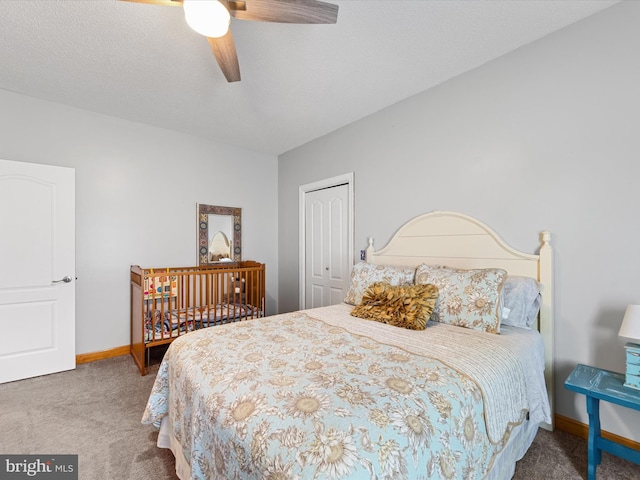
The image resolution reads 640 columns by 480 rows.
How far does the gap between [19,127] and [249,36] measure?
2.54 m

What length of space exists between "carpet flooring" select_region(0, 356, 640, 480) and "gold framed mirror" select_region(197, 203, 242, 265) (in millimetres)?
1686

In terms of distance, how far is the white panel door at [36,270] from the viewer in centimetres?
262

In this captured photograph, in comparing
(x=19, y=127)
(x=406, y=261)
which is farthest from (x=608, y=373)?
(x=19, y=127)

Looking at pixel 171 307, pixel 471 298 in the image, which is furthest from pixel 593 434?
pixel 171 307

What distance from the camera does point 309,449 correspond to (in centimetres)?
81

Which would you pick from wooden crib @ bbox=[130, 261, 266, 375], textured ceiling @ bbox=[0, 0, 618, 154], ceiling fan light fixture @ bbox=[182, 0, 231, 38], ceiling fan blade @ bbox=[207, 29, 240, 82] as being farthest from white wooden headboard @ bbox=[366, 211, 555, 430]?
ceiling fan light fixture @ bbox=[182, 0, 231, 38]

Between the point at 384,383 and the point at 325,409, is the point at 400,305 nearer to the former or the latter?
the point at 384,383

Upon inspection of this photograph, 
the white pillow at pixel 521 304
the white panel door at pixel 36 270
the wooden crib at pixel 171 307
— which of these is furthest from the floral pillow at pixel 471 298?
the white panel door at pixel 36 270

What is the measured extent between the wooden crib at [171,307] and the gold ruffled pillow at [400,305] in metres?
1.69

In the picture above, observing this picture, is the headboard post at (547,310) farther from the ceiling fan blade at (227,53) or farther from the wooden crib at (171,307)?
the wooden crib at (171,307)

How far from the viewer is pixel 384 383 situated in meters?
1.13

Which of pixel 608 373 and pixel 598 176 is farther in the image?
pixel 598 176

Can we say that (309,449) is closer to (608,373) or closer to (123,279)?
(608,373)

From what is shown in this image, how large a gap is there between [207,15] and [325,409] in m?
1.71
